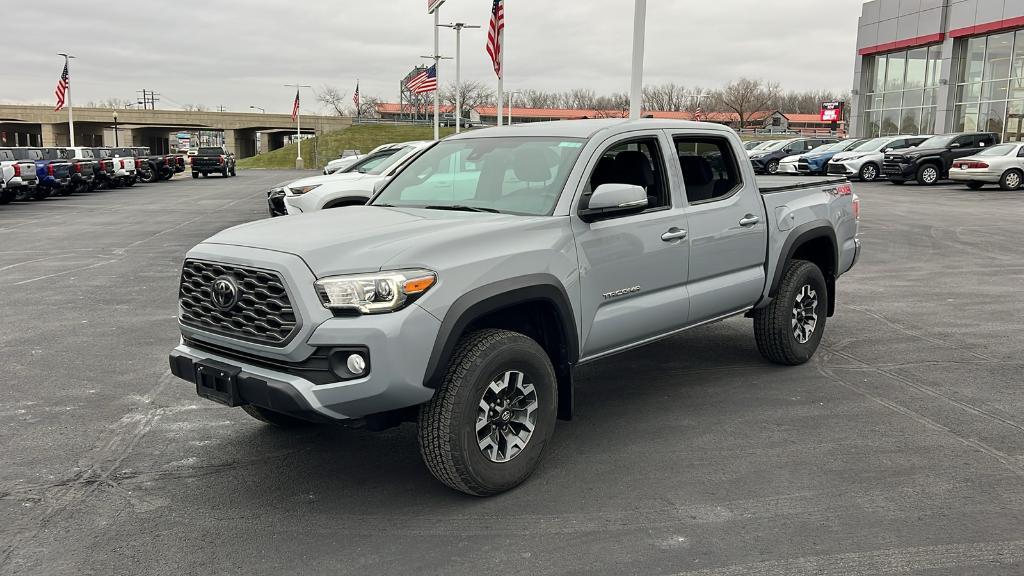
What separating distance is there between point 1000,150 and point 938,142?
3.98m

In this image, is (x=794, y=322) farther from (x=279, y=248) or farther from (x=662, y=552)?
(x=279, y=248)

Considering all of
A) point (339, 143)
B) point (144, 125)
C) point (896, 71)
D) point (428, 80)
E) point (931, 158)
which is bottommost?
point (931, 158)

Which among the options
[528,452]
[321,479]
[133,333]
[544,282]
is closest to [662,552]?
[528,452]

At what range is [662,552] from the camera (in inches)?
140

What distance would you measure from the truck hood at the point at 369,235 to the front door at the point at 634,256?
0.44 metres

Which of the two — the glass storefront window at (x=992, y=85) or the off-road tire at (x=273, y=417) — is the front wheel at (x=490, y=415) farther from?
the glass storefront window at (x=992, y=85)

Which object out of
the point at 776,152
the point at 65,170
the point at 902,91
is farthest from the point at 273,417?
the point at 902,91

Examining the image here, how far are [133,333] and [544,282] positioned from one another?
Answer: 502 centimetres

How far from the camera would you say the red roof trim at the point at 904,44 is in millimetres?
43188

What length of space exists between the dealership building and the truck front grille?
138 ft

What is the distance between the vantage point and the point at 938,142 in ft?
97.3

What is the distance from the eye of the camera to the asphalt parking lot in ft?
11.7

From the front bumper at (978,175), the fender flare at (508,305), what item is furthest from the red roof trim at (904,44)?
the fender flare at (508,305)

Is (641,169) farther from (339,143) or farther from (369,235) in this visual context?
(339,143)
